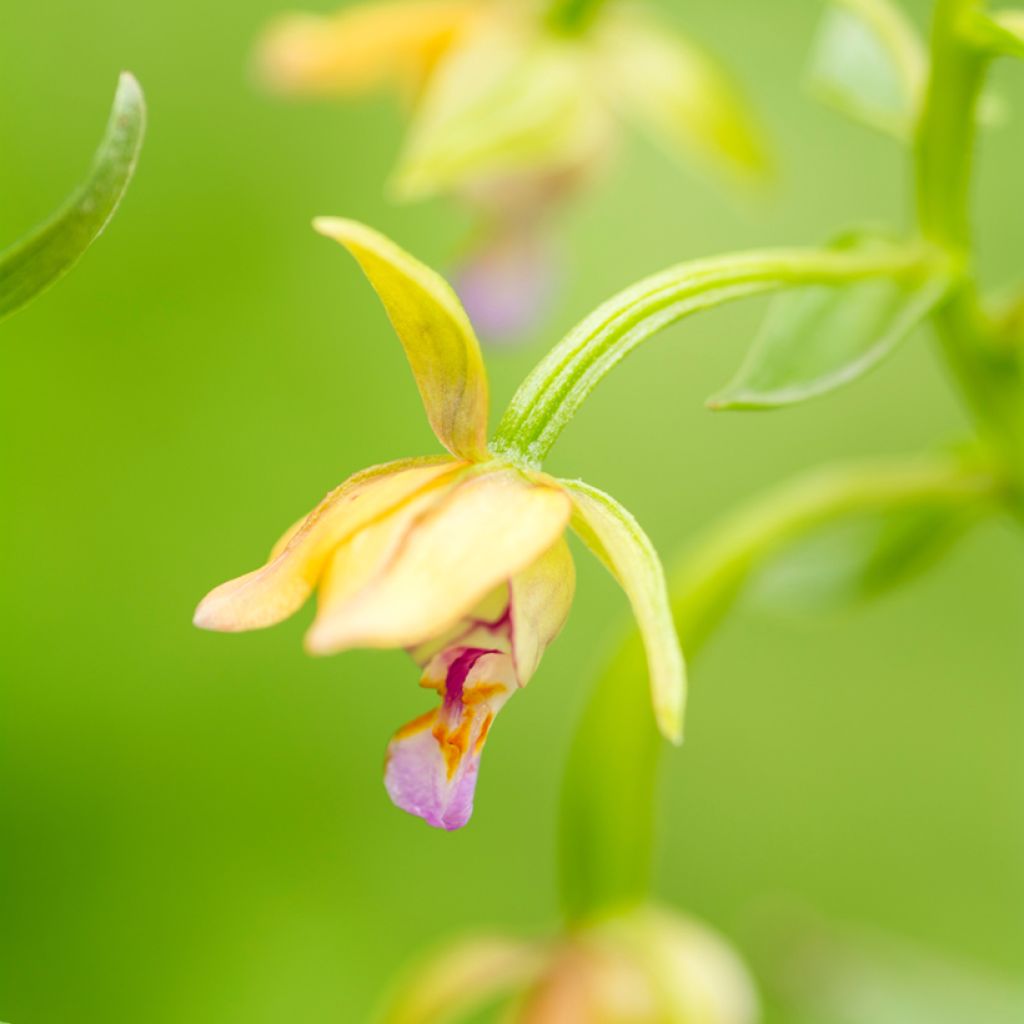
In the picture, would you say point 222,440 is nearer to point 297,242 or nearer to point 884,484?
point 297,242

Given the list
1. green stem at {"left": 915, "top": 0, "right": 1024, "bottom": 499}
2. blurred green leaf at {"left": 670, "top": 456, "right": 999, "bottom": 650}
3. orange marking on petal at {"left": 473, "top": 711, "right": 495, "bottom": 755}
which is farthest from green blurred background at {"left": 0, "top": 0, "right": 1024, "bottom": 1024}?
orange marking on petal at {"left": 473, "top": 711, "right": 495, "bottom": 755}

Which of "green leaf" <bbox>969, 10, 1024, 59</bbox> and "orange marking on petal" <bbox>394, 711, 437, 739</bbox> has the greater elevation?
"green leaf" <bbox>969, 10, 1024, 59</bbox>

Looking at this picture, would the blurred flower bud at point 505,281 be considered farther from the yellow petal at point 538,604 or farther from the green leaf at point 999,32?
the yellow petal at point 538,604

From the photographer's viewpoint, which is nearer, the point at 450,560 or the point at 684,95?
the point at 450,560

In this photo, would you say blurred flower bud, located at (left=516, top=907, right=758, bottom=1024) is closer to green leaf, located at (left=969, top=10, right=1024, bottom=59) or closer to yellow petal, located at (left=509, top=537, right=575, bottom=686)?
yellow petal, located at (left=509, top=537, right=575, bottom=686)

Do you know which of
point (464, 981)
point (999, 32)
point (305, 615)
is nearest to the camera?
point (999, 32)

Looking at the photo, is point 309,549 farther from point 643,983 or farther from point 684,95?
point 684,95

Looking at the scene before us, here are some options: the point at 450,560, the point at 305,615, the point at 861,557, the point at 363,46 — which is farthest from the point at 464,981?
the point at 305,615

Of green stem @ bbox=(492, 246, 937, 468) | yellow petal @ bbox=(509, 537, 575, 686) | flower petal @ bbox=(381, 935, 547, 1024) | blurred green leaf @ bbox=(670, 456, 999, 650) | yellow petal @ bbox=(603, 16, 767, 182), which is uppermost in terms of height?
green stem @ bbox=(492, 246, 937, 468)
